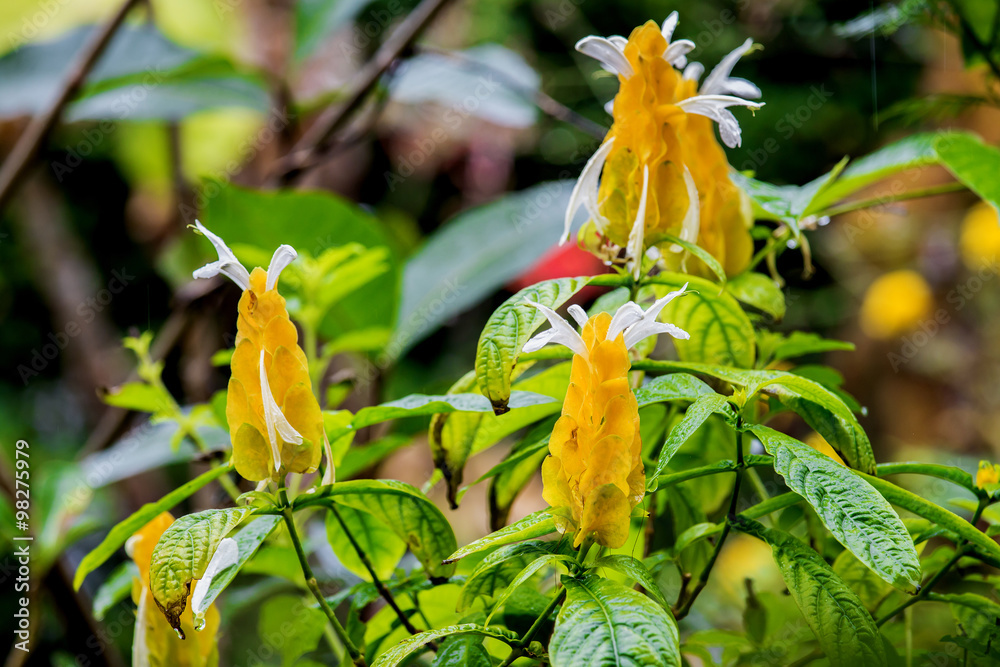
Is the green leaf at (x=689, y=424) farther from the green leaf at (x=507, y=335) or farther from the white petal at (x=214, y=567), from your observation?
the white petal at (x=214, y=567)

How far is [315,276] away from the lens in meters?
0.60

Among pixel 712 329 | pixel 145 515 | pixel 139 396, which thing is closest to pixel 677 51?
pixel 712 329

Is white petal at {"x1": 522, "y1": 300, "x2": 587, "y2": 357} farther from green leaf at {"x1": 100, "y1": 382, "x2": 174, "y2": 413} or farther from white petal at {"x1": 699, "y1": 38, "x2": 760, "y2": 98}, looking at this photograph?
green leaf at {"x1": 100, "y1": 382, "x2": 174, "y2": 413}

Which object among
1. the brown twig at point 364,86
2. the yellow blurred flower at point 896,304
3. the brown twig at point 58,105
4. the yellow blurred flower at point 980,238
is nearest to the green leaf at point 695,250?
the brown twig at point 364,86

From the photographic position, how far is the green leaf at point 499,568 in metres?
0.29

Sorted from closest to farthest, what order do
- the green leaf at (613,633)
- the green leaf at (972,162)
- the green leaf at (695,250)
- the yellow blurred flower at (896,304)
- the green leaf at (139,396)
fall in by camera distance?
1. the green leaf at (613,633)
2. the green leaf at (695,250)
3. the green leaf at (972,162)
4. the green leaf at (139,396)
5. the yellow blurred flower at (896,304)

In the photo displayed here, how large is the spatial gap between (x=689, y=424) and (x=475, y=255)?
0.61m

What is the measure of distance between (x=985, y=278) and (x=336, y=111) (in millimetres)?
1869

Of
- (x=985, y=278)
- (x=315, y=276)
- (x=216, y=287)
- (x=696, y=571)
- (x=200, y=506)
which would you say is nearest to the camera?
(x=696, y=571)

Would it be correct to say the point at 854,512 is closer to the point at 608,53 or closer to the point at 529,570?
the point at 529,570

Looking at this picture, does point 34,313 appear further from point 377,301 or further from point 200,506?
point 377,301

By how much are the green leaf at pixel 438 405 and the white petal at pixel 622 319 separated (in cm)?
7

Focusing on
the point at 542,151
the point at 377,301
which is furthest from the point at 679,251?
the point at 542,151

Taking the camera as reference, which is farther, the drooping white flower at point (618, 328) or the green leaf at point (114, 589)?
the green leaf at point (114, 589)
